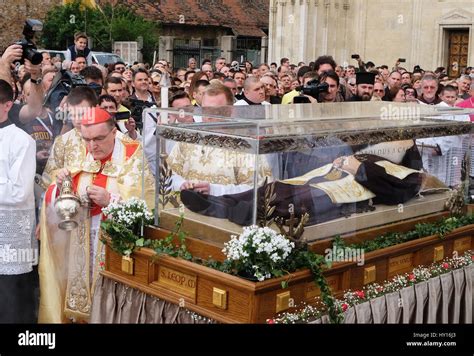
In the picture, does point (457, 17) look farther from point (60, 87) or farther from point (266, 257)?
point (266, 257)

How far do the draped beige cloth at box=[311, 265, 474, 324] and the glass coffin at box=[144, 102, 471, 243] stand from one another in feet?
1.75

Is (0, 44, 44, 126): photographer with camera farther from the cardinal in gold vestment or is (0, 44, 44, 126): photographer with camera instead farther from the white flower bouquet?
the white flower bouquet

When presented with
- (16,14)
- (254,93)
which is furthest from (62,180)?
(16,14)

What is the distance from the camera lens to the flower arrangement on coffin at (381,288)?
465cm

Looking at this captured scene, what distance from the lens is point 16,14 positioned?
1487 inches

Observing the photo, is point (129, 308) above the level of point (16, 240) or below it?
below

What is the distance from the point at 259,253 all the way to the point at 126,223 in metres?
1.21

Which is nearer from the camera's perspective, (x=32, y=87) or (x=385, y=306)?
(x=385, y=306)

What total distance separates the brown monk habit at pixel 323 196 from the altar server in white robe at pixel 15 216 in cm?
120

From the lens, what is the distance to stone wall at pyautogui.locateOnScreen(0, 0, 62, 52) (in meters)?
37.1

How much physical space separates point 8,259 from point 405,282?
2.88m
